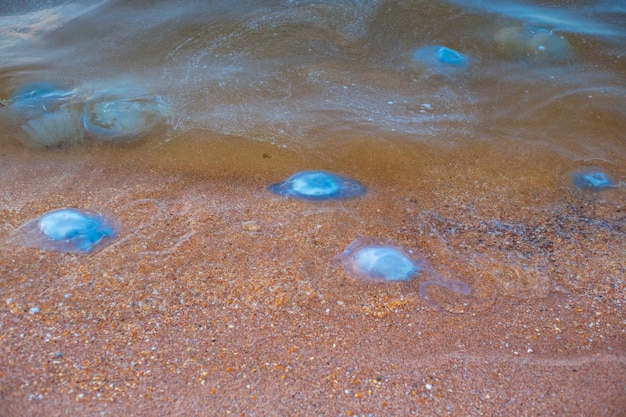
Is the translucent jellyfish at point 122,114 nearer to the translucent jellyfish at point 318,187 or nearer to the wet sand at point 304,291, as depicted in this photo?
the wet sand at point 304,291

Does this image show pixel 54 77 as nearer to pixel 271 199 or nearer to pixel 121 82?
pixel 121 82

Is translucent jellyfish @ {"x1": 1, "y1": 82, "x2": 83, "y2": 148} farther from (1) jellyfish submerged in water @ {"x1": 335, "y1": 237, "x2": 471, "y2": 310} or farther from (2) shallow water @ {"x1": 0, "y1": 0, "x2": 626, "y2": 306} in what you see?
(1) jellyfish submerged in water @ {"x1": 335, "y1": 237, "x2": 471, "y2": 310}

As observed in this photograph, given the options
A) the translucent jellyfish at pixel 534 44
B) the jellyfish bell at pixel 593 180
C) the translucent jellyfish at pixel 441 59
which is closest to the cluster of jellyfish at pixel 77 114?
the translucent jellyfish at pixel 441 59

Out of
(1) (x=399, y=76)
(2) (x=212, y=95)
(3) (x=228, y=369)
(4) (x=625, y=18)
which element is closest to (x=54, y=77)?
(2) (x=212, y=95)

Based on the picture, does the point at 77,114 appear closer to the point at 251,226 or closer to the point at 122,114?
the point at 122,114

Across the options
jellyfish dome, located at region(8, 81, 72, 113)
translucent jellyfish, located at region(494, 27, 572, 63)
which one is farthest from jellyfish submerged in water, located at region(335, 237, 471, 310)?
translucent jellyfish, located at region(494, 27, 572, 63)
